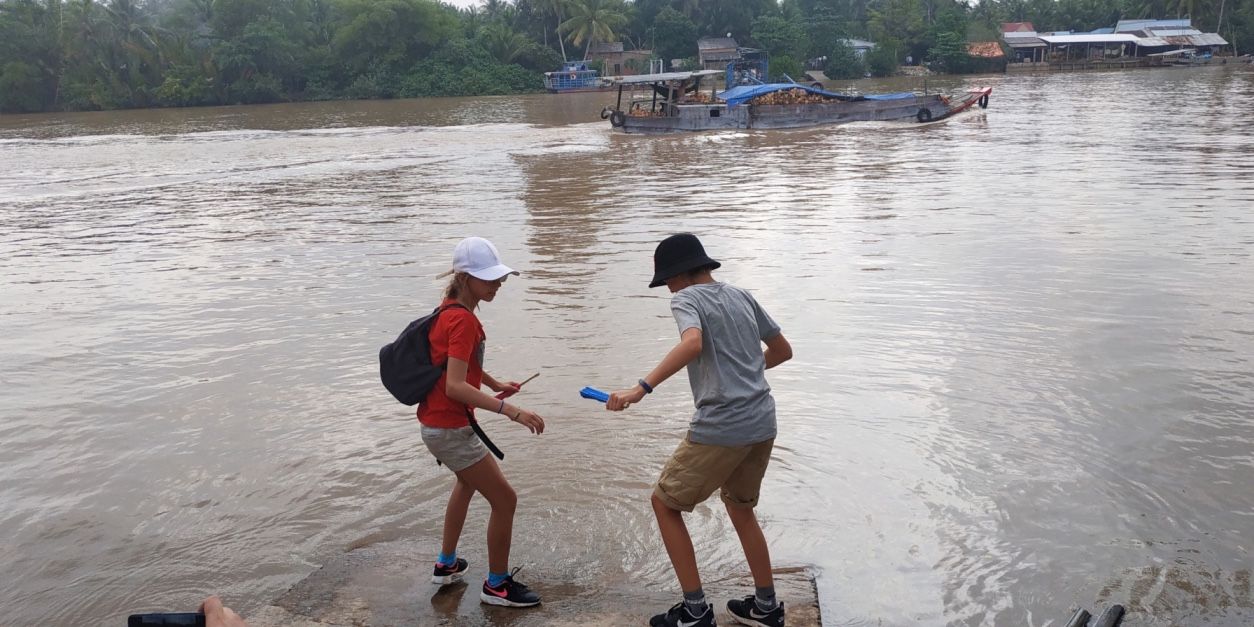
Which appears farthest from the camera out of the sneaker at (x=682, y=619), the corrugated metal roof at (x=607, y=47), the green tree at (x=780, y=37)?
the corrugated metal roof at (x=607, y=47)

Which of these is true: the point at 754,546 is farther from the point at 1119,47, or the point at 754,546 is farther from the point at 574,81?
the point at 1119,47

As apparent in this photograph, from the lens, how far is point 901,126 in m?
31.1

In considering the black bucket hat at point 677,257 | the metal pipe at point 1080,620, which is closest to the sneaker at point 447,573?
the black bucket hat at point 677,257

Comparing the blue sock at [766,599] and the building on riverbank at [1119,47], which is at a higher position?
the building on riverbank at [1119,47]

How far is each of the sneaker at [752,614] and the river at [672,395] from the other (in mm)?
337

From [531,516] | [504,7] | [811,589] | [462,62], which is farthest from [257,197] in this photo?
[504,7]

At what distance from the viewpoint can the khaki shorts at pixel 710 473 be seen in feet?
10.5

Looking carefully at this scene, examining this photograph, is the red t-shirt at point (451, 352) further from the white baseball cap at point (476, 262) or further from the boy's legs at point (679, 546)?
the boy's legs at point (679, 546)

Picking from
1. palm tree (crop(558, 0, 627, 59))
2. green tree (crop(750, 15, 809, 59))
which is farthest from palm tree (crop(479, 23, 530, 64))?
green tree (crop(750, 15, 809, 59))

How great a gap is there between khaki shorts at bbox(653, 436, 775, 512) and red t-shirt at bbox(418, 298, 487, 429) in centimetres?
78

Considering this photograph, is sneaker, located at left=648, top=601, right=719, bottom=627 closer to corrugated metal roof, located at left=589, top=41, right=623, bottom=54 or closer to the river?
the river

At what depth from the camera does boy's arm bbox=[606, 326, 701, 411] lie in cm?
301

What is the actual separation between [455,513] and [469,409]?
53cm

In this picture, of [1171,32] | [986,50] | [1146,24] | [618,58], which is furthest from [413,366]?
[1146,24]
